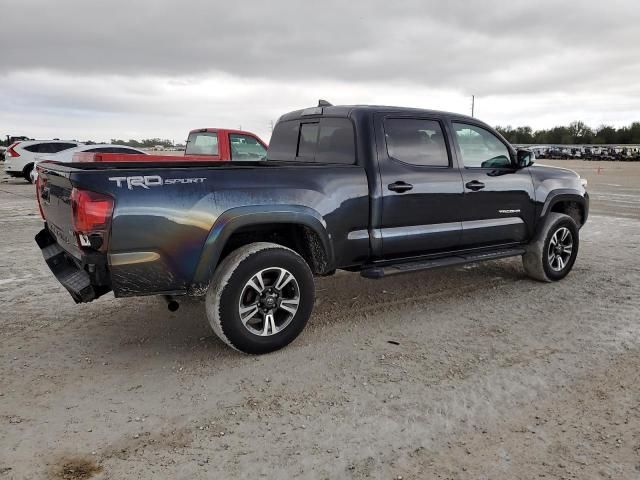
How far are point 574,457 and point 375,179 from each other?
2515 millimetres

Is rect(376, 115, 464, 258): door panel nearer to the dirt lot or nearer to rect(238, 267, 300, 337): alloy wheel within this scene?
the dirt lot

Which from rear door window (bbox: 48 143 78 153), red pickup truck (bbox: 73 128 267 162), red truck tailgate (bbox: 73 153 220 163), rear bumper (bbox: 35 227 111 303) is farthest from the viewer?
rear door window (bbox: 48 143 78 153)

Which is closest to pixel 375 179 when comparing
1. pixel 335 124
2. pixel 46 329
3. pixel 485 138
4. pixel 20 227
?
pixel 335 124

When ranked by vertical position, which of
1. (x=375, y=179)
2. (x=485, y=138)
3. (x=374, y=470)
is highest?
(x=485, y=138)

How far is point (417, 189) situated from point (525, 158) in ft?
5.27

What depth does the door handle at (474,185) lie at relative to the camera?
201 inches

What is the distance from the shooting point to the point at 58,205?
3830mm

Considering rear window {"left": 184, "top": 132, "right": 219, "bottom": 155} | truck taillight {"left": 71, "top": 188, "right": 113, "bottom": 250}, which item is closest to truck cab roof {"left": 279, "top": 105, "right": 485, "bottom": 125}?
truck taillight {"left": 71, "top": 188, "right": 113, "bottom": 250}

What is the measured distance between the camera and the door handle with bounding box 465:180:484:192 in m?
5.09

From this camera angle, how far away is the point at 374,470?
101 inches

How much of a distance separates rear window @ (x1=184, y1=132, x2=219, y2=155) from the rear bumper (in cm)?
661

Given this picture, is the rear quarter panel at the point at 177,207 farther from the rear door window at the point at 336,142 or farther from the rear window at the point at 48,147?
the rear window at the point at 48,147

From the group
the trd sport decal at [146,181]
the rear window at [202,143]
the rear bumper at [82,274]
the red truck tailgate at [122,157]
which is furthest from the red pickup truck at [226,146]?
the trd sport decal at [146,181]

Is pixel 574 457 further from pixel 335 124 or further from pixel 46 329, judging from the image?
pixel 46 329
